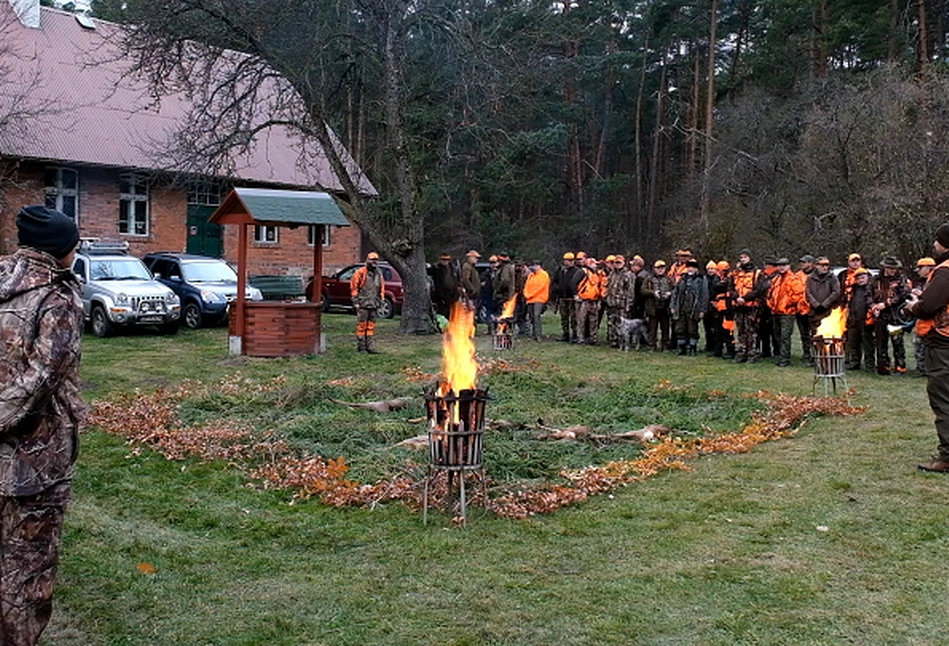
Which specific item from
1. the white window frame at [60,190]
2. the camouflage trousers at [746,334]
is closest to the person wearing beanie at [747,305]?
the camouflage trousers at [746,334]

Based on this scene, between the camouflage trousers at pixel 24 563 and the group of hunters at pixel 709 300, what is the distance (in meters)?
12.0

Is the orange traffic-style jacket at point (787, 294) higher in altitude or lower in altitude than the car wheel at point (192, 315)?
higher

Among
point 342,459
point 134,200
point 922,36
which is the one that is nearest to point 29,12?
point 134,200

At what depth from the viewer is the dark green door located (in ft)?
102

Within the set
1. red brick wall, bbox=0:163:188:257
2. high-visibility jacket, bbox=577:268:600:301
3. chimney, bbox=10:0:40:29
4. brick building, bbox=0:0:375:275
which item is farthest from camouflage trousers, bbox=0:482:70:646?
chimney, bbox=10:0:40:29

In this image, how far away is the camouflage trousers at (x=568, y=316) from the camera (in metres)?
21.1

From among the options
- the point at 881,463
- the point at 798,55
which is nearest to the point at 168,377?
the point at 881,463

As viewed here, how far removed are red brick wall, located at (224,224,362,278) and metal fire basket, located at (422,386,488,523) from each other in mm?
25712

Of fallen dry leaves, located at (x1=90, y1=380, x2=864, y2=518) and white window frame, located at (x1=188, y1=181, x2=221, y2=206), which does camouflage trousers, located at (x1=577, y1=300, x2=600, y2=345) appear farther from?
white window frame, located at (x1=188, y1=181, x2=221, y2=206)

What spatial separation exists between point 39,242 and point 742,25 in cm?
3955

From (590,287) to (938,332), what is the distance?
1247 cm

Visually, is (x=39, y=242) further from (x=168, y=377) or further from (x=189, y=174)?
(x=189, y=174)

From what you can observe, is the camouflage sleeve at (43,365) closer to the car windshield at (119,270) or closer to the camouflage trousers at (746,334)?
the camouflage trousers at (746,334)

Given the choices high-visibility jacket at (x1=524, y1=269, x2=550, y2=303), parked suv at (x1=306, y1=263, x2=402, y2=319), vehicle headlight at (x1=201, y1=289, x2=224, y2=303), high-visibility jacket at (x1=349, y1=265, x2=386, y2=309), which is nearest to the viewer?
high-visibility jacket at (x1=349, y1=265, x2=386, y2=309)
